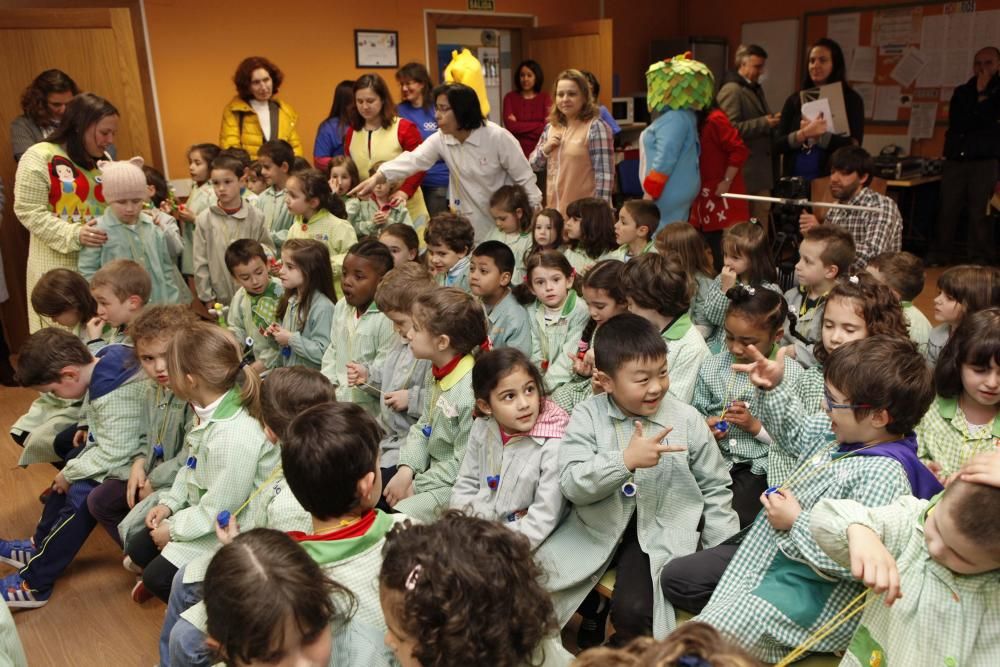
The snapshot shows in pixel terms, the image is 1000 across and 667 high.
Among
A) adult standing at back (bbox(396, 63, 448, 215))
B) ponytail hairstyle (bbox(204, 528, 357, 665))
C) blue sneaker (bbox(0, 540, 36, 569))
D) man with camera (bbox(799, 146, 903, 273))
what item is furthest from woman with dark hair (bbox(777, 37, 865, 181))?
blue sneaker (bbox(0, 540, 36, 569))

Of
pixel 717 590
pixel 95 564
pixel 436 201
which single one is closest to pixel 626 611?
pixel 717 590

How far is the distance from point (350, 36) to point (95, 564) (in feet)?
16.9

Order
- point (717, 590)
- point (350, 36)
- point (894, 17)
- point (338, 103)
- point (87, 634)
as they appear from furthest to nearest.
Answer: point (894, 17) < point (350, 36) < point (338, 103) < point (87, 634) < point (717, 590)

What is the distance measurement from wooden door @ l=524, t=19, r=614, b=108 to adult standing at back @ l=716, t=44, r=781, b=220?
71.6 inches

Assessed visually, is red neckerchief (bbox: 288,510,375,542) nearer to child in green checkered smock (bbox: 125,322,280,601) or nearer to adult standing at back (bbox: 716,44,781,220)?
child in green checkered smock (bbox: 125,322,280,601)

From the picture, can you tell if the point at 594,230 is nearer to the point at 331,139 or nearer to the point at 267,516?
the point at 267,516

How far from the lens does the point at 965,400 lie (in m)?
1.99

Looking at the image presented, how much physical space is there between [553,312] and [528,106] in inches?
170

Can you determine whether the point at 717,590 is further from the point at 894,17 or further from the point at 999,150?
the point at 894,17

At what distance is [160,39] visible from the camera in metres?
5.93

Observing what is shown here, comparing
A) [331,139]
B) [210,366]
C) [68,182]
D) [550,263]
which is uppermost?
[331,139]

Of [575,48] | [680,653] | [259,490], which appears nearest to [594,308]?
[259,490]

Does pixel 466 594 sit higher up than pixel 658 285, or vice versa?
pixel 658 285

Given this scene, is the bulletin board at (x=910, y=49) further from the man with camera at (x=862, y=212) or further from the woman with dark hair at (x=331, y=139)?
the woman with dark hair at (x=331, y=139)
